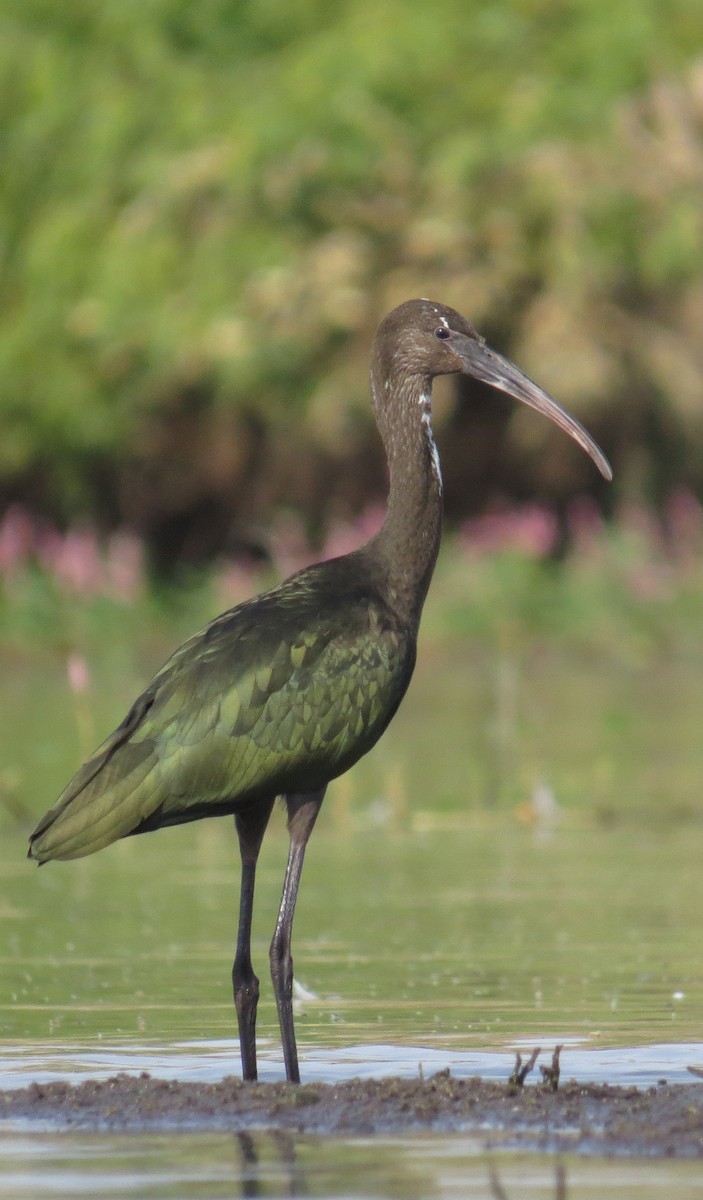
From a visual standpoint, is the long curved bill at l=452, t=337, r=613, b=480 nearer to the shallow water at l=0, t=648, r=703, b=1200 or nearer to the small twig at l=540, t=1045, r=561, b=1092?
the shallow water at l=0, t=648, r=703, b=1200

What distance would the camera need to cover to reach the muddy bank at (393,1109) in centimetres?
627

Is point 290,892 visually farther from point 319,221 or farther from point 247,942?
point 319,221

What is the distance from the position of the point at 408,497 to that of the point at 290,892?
130 cm

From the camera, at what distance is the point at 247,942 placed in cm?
771

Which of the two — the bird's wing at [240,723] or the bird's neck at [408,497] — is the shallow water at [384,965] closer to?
the bird's wing at [240,723]

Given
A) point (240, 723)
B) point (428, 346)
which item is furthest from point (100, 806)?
point (428, 346)

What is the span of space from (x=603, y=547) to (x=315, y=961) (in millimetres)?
18335

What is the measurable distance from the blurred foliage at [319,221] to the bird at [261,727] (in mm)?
20185

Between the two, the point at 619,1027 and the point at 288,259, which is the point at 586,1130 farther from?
the point at 288,259

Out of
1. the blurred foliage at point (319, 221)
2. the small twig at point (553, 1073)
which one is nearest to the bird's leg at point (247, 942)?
the small twig at point (553, 1073)

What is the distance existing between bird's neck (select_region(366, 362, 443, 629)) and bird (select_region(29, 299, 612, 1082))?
0.01 metres

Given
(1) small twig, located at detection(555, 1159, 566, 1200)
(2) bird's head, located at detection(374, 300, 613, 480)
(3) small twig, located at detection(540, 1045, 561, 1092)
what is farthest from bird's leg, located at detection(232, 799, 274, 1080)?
(1) small twig, located at detection(555, 1159, 566, 1200)

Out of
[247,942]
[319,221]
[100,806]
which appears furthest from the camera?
[319,221]

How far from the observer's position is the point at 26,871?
12156 millimetres
